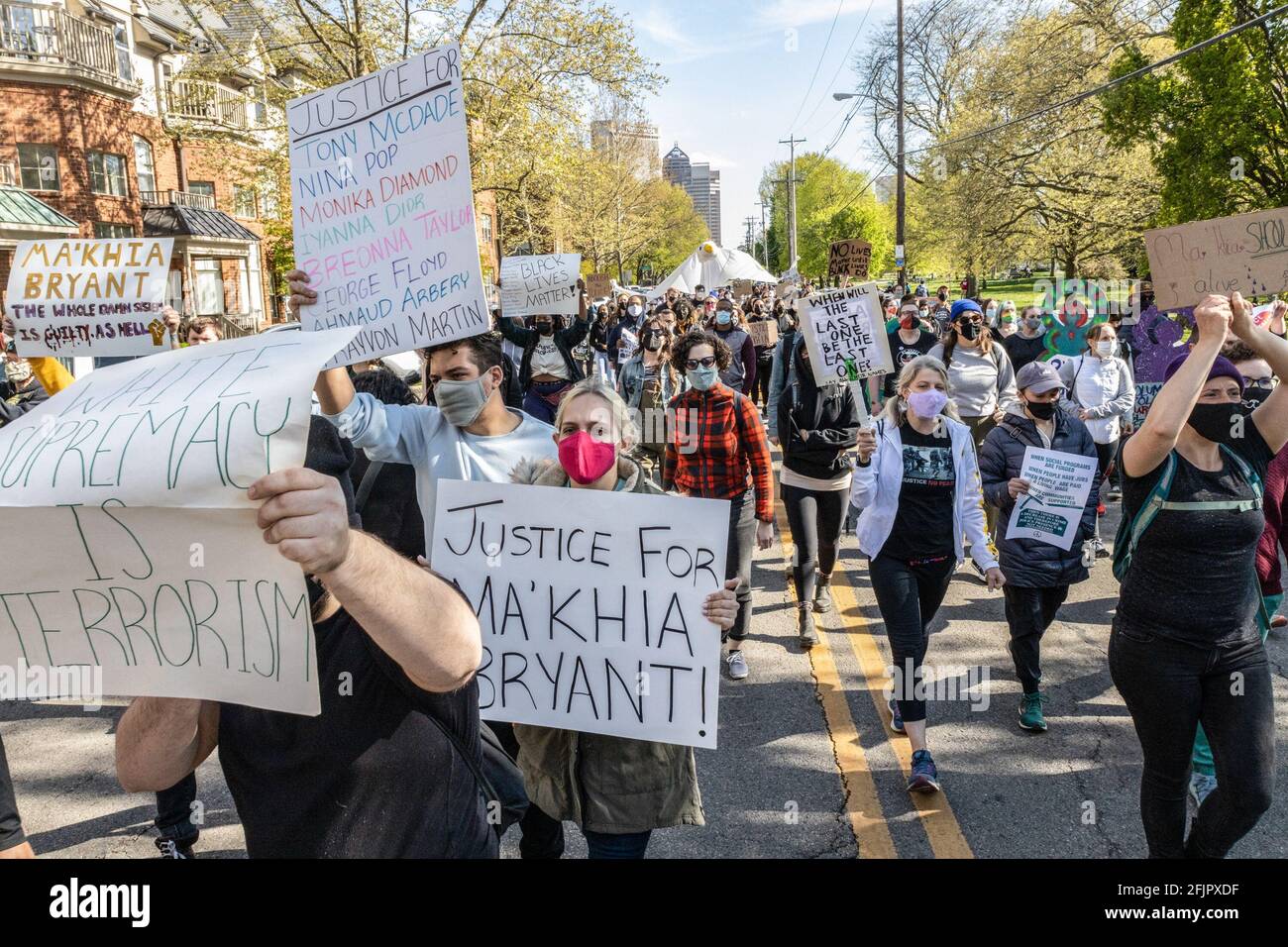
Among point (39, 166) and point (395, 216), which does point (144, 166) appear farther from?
point (395, 216)

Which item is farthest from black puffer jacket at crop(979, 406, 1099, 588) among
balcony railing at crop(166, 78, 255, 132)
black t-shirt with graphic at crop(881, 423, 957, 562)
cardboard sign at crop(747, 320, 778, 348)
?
balcony railing at crop(166, 78, 255, 132)

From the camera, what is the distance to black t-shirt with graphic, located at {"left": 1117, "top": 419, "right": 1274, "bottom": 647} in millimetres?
2969

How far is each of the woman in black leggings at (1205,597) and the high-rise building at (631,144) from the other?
37.2 meters

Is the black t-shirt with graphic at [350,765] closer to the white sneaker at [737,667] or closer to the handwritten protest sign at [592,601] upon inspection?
the handwritten protest sign at [592,601]

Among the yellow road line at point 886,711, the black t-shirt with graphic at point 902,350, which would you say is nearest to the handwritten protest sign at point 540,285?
the black t-shirt with graphic at point 902,350

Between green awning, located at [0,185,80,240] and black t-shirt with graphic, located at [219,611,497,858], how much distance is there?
2484cm

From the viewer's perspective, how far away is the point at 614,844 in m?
2.69

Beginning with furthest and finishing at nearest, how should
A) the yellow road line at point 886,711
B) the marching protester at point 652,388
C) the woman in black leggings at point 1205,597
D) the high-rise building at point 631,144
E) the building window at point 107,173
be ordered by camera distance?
1. the high-rise building at point 631,144
2. the building window at point 107,173
3. the marching protester at point 652,388
4. the yellow road line at point 886,711
5. the woman in black leggings at point 1205,597

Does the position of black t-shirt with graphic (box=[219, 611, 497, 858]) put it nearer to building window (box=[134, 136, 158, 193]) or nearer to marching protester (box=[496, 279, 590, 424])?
marching protester (box=[496, 279, 590, 424])

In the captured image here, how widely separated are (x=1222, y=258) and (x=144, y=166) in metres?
34.8

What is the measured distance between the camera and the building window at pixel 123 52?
2928 cm

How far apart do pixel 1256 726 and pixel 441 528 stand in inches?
104

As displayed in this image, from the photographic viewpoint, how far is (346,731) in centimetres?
172
